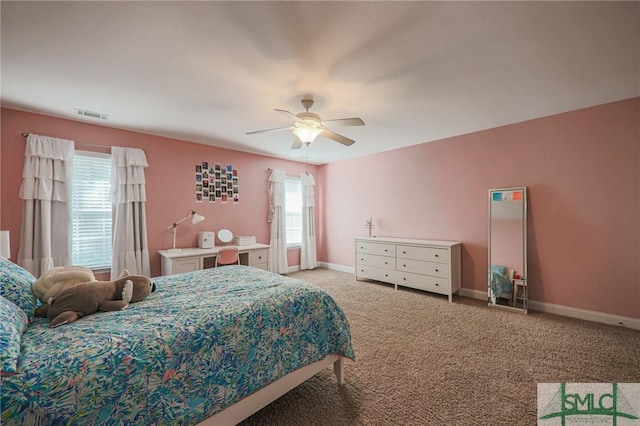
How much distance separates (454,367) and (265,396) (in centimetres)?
155

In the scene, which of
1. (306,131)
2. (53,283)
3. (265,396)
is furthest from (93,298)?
(306,131)

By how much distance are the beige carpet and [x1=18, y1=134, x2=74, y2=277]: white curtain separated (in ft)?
10.3

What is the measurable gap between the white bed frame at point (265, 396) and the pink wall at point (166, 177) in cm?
310

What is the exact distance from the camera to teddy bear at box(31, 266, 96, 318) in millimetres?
1565

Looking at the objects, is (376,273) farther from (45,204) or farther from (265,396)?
(45,204)

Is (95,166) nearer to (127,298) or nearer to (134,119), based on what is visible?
(134,119)

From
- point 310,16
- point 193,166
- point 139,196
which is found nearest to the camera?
point 310,16

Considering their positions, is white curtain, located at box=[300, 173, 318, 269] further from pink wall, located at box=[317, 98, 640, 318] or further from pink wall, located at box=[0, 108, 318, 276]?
pink wall, located at box=[317, 98, 640, 318]

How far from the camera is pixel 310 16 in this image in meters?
1.64

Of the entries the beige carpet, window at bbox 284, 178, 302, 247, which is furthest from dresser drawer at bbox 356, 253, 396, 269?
window at bbox 284, 178, 302, 247

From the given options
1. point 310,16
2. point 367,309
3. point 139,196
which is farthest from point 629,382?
point 139,196

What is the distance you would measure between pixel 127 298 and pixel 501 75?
341 centimetres

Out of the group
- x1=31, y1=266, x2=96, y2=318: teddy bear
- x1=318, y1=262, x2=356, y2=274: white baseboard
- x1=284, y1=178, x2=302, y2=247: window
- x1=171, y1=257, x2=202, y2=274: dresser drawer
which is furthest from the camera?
x1=284, y1=178, x2=302, y2=247: window

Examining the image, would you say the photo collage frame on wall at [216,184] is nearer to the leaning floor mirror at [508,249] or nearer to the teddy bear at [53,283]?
the teddy bear at [53,283]
